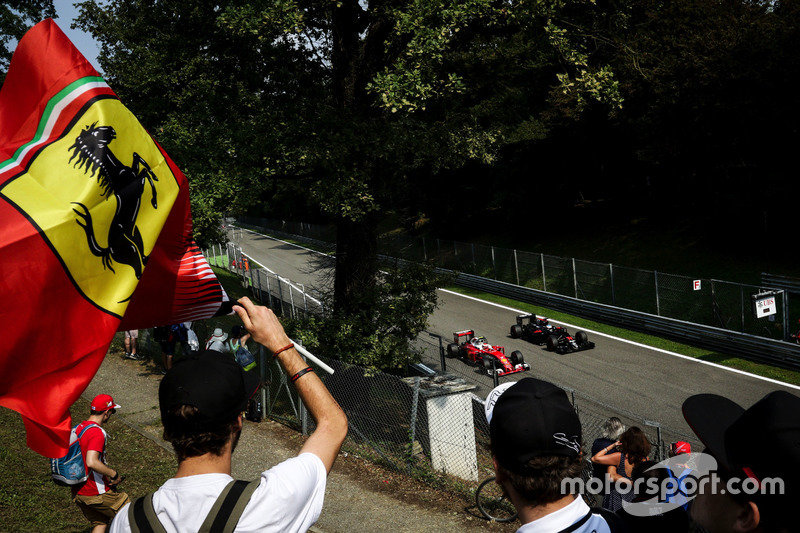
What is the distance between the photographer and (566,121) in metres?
36.8

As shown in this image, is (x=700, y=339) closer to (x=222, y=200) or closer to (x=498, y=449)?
(x=222, y=200)

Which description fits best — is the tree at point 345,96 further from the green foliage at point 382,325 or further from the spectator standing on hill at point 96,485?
the spectator standing on hill at point 96,485

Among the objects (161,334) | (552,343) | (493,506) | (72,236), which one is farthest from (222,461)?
(552,343)

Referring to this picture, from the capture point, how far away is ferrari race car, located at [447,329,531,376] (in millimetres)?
18391

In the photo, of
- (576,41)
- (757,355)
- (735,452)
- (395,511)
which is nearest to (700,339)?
(757,355)

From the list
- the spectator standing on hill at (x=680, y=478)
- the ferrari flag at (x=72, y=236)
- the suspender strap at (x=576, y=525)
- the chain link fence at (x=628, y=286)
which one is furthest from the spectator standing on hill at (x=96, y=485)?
the chain link fence at (x=628, y=286)

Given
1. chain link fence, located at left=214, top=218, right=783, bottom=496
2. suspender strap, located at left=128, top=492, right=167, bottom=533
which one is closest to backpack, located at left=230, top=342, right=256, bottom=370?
chain link fence, located at left=214, top=218, right=783, bottom=496

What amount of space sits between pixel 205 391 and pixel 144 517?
466 mm

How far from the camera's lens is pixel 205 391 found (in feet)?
7.77

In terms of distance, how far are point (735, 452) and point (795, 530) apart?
253 millimetres

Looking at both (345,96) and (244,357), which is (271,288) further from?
(244,357)

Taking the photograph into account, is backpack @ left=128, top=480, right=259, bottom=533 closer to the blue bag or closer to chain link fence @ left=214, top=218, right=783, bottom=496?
chain link fence @ left=214, top=218, right=783, bottom=496

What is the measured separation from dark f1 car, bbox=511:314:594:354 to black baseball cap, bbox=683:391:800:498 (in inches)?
770

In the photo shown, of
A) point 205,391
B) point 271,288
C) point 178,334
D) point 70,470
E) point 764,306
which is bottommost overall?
point 764,306
